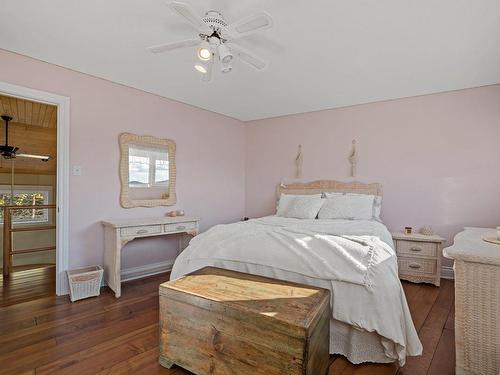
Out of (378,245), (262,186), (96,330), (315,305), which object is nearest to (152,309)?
(96,330)

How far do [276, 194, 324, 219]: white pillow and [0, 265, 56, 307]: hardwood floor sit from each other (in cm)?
278

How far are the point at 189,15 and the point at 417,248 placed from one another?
320 centimetres

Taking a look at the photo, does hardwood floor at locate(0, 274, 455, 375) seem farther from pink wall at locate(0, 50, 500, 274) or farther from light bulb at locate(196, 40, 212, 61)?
light bulb at locate(196, 40, 212, 61)

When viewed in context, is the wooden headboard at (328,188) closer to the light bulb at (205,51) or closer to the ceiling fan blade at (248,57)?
the ceiling fan blade at (248,57)

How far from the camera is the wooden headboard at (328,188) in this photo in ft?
12.0

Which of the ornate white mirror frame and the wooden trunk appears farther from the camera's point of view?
the ornate white mirror frame

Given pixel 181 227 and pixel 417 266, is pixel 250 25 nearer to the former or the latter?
pixel 181 227

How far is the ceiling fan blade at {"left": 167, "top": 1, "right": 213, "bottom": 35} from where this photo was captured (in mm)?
1483

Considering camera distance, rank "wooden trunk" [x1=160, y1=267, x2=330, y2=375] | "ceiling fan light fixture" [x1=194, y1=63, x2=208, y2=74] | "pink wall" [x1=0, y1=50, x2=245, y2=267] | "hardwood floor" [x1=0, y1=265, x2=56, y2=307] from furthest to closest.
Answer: "pink wall" [x1=0, y1=50, x2=245, y2=267] < "hardwood floor" [x1=0, y1=265, x2=56, y2=307] < "ceiling fan light fixture" [x1=194, y1=63, x2=208, y2=74] < "wooden trunk" [x1=160, y1=267, x2=330, y2=375]

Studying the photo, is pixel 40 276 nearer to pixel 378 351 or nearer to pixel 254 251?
pixel 254 251

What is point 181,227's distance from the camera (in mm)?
3238

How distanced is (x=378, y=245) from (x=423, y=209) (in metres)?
1.97

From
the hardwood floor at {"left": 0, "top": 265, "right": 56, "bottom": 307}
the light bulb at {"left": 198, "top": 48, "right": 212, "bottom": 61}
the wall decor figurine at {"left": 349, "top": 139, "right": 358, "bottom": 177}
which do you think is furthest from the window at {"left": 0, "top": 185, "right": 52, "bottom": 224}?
the wall decor figurine at {"left": 349, "top": 139, "right": 358, "bottom": 177}

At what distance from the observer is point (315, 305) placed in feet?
4.42
